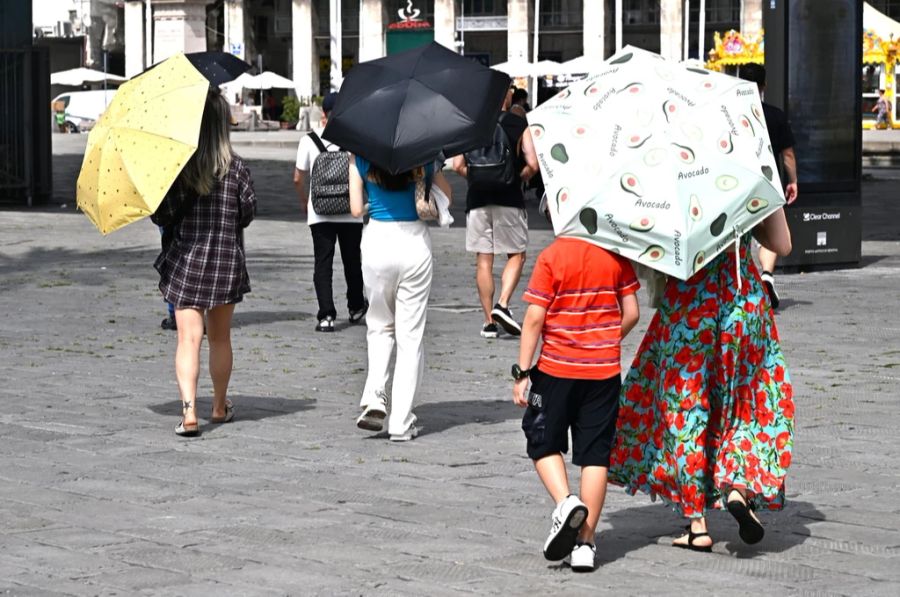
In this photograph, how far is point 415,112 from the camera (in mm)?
8445

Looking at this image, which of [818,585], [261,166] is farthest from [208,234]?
[261,166]

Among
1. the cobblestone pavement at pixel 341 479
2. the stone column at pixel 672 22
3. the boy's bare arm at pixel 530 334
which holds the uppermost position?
the stone column at pixel 672 22

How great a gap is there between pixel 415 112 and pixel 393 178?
0.34m

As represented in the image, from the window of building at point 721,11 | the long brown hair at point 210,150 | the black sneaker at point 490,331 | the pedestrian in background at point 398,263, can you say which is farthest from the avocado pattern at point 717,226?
the window of building at point 721,11

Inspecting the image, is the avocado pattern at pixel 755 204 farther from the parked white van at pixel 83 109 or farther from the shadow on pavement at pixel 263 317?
the parked white van at pixel 83 109

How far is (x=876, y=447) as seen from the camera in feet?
27.6

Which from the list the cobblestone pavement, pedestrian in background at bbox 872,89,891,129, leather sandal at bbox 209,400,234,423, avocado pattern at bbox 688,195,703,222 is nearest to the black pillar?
the cobblestone pavement

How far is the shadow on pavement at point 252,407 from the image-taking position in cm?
952

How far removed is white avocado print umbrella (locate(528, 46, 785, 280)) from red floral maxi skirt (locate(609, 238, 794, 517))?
276mm

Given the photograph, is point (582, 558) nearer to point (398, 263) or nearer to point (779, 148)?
point (398, 263)

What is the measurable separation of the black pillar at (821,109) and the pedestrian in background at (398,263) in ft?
28.1

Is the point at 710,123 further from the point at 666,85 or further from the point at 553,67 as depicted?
the point at 553,67

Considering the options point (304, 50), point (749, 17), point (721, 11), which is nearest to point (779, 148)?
point (749, 17)

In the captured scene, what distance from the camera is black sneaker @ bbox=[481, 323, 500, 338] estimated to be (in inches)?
494
